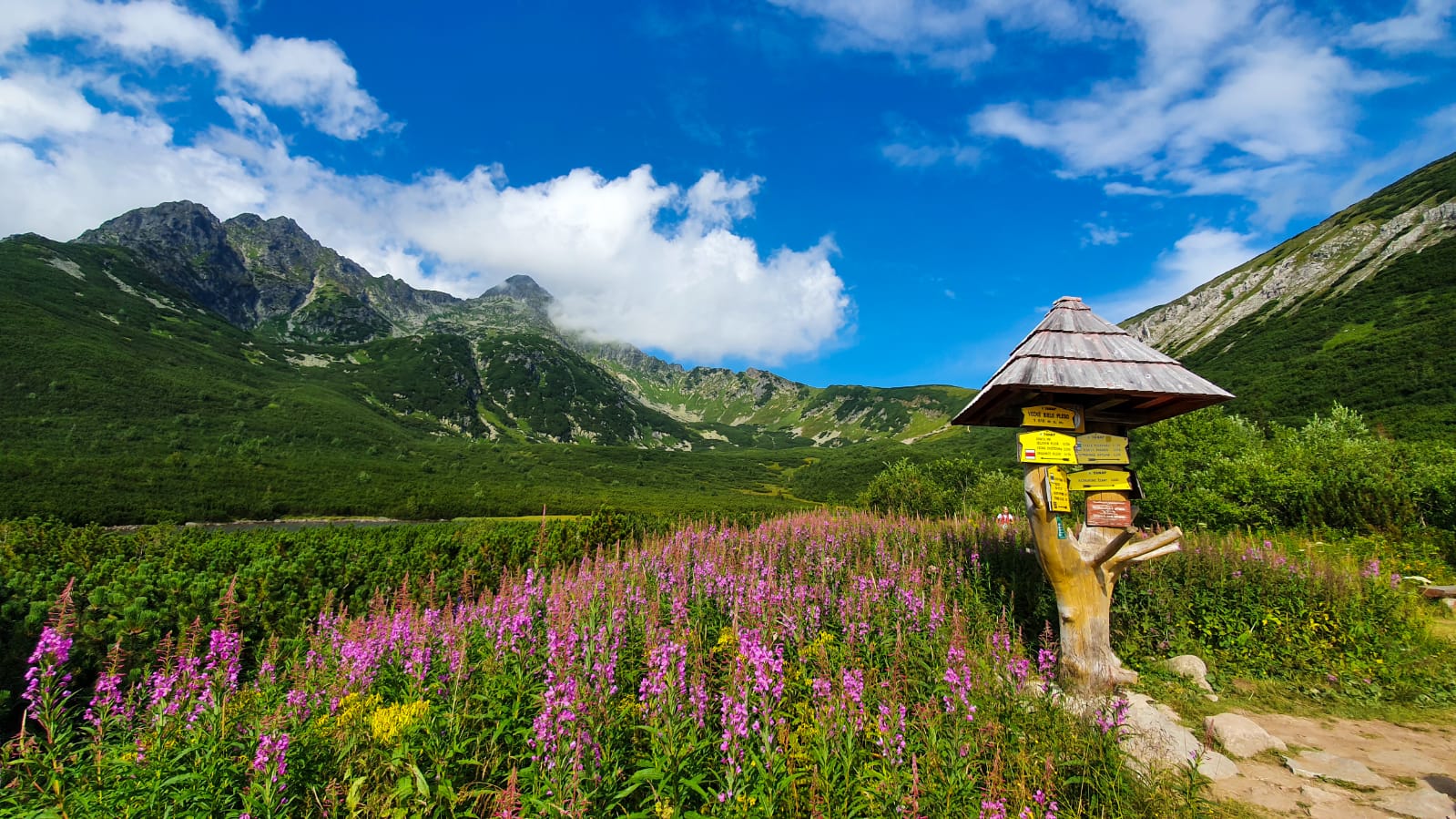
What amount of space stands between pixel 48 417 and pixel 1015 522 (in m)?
128

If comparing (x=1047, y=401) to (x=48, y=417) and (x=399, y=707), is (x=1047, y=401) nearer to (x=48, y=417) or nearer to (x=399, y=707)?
(x=399, y=707)

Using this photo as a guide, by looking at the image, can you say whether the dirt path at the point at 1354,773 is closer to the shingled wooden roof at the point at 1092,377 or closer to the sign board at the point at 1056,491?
the sign board at the point at 1056,491

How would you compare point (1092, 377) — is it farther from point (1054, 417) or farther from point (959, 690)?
point (959, 690)

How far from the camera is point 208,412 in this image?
10062cm

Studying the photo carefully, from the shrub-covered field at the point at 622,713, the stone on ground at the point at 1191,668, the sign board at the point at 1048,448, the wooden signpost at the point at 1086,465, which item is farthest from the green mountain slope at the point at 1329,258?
the shrub-covered field at the point at 622,713

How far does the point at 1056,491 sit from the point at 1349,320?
146m

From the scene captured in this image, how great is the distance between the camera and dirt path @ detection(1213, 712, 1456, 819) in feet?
13.9

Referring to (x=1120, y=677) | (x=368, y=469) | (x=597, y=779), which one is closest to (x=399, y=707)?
(x=597, y=779)

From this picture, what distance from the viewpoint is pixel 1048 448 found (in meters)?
6.43

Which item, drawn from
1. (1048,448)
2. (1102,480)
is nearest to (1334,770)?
(1102,480)

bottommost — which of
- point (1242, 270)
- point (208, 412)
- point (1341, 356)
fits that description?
point (208, 412)

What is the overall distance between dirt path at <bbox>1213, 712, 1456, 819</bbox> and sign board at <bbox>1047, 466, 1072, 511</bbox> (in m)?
2.71

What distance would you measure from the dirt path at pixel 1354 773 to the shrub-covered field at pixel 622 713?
117 cm

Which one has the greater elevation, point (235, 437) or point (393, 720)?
point (393, 720)
